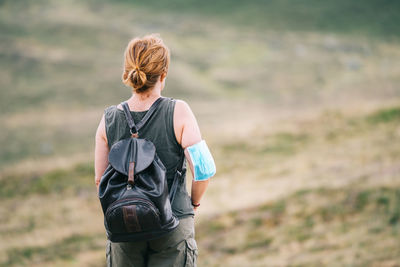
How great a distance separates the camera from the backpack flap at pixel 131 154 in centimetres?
304

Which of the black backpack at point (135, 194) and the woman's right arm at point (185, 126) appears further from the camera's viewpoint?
the woman's right arm at point (185, 126)

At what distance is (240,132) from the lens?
92.3 feet

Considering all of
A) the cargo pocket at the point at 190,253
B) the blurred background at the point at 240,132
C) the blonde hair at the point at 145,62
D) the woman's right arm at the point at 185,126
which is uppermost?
the blurred background at the point at 240,132

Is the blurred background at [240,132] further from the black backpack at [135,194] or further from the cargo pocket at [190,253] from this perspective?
the black backpack at [135,194]

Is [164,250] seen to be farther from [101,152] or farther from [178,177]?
[101,152]

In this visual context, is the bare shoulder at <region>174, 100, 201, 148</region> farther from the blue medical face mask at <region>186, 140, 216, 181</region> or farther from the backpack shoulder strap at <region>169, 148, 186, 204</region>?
the backpack shoulder strap at <region>169, 148, 186, 204</region>

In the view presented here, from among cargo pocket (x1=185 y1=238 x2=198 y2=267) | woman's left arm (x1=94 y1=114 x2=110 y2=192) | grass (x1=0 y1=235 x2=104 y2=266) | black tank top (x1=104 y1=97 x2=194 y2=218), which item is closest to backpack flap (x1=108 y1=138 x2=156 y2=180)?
black tank top (x1=104 y1=97 x2=194 y2=218)

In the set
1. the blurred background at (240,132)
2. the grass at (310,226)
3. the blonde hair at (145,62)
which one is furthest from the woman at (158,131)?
the grass at (310,226)

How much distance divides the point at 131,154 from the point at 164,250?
0.81 m

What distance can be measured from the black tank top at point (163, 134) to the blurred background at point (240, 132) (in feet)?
17.0

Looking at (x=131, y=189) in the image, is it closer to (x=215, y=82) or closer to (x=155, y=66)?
(x=155, y=66)

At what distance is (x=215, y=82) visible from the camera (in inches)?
1934

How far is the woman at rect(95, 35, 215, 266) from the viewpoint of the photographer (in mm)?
3184

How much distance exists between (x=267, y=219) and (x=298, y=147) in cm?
1247
